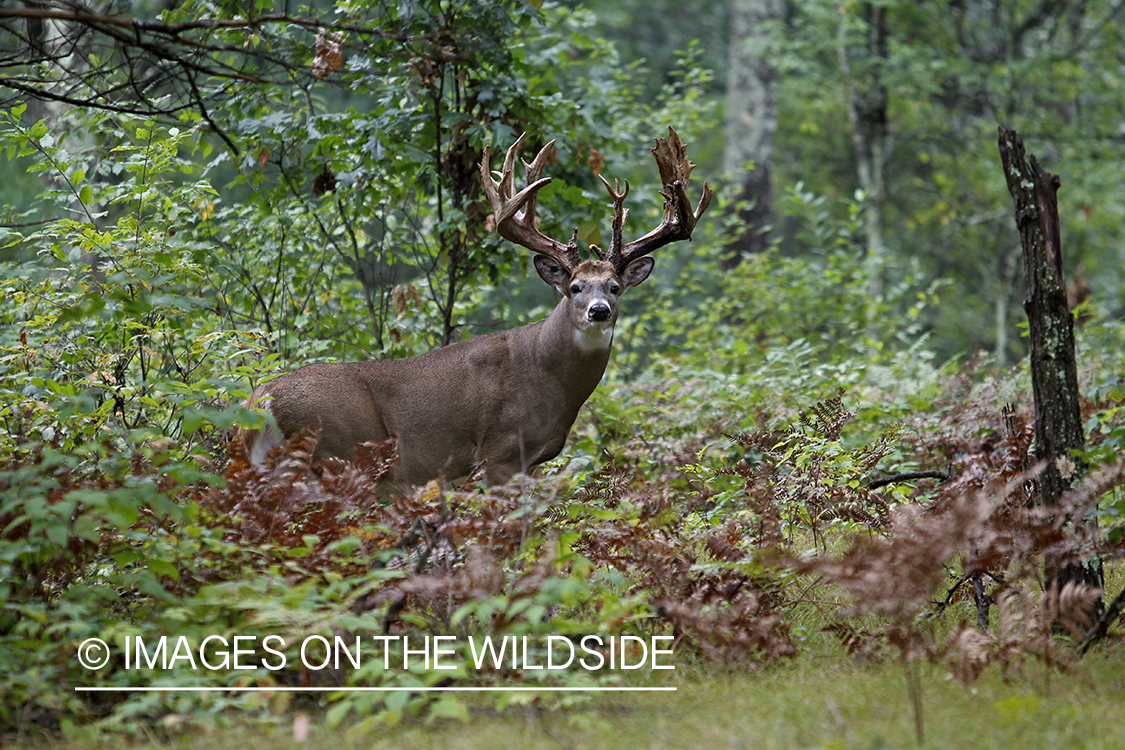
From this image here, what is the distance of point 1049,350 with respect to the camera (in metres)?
4.66

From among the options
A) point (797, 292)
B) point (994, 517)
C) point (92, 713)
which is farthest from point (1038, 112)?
point (92, 713)

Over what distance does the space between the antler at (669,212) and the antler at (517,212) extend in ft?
0.92

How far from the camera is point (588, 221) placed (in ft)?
25.8

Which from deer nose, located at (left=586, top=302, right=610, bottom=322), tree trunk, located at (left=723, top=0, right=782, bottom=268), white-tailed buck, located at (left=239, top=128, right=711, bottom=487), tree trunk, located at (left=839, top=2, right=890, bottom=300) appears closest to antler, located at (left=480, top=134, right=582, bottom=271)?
white-tailed buck, located at (left=239, top=128, right=711, bottom=487)

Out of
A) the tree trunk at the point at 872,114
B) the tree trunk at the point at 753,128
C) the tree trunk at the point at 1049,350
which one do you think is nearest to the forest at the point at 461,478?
the tree trunk at the point at 1049,350

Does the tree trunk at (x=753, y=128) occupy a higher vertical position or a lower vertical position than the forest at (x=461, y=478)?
higher

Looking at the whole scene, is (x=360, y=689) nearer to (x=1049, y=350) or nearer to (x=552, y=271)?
(x=1049, y=350)

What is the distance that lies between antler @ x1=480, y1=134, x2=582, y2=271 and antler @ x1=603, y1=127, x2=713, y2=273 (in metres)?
0.28

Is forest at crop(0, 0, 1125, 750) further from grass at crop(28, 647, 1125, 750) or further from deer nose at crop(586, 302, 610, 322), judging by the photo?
deer nose at crop(586, 302, 610, 322)

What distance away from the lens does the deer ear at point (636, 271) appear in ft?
22.6

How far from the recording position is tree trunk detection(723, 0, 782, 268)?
1634cm

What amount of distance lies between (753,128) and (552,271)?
10709mm

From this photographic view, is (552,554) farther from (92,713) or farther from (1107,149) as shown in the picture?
(1107,149)

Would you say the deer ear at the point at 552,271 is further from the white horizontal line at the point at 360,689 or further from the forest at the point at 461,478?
the white horizontal line at the point at 360,689
